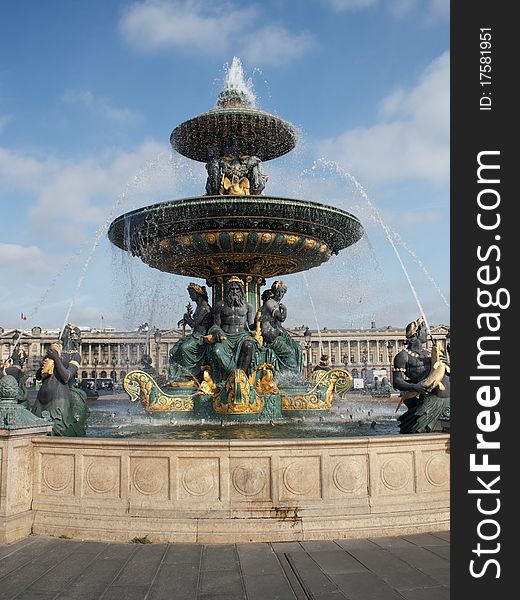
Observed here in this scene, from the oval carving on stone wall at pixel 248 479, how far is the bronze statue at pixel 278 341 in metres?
7.22

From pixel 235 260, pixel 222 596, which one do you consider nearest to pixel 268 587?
pixel 222 596

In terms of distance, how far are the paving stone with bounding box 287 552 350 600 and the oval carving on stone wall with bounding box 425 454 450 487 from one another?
5.79 feet

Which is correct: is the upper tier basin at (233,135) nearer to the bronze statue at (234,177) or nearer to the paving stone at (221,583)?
the bronze statue at (234,177)

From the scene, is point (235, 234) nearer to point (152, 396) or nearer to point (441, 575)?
point (152, 396)

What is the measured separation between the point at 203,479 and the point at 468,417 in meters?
2.94

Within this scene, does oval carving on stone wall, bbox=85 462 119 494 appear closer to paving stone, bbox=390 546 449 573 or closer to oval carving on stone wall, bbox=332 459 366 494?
oval carving on stone wall, bbox=332 459 366 494

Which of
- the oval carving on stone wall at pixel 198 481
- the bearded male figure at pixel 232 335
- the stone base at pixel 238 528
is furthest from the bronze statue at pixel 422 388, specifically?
the bearded male figure at pixel 232 335

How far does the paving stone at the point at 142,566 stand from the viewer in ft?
16.8

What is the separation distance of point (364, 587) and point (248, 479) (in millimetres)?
1759

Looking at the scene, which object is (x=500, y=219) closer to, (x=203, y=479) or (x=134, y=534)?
(x=203, y=479)

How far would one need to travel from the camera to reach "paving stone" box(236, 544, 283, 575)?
532 centimetres

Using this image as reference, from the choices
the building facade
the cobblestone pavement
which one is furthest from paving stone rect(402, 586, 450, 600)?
the building facade

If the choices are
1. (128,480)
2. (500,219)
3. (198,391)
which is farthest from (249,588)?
(198,391)

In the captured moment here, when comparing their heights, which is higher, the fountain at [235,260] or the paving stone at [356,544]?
the fountain at [235,260]
